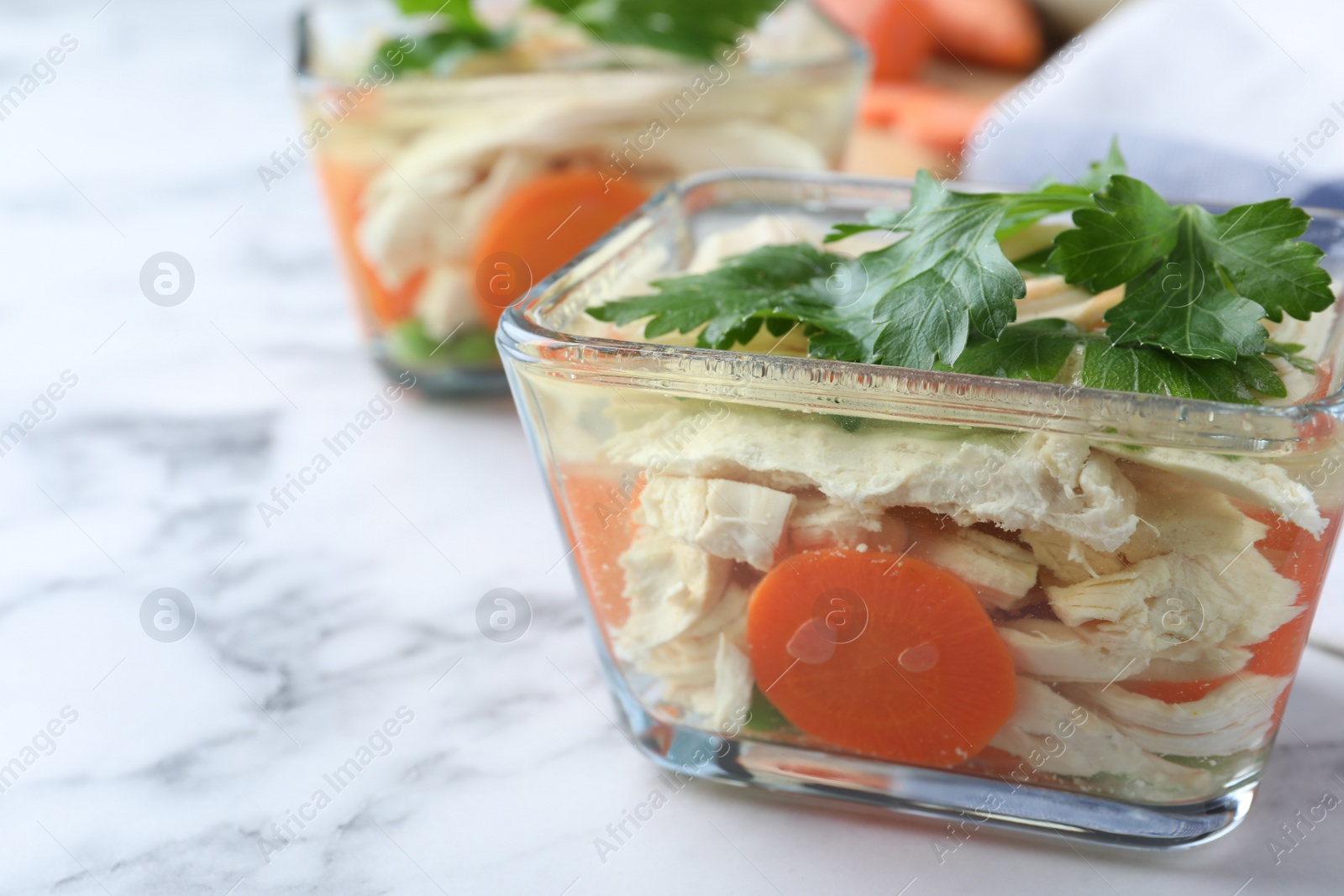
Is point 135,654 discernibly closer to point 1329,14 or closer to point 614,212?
point 614,212

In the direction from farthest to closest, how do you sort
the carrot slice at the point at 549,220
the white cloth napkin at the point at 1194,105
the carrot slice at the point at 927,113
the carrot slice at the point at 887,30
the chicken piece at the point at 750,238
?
the carrot slice at the point at 887,30
the carrot slice at the point at 927,113
the white cloth napkin at the point at 1194,105
the carrot slice at the point at 549,220
the chicken piece at the point at 750,238

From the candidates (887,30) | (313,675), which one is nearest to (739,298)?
(313,675)

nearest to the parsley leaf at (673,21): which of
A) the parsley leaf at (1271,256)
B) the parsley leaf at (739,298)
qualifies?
the parsley leaf at (739,298)

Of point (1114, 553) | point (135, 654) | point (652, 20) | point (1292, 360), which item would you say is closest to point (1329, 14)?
point (652, 20)

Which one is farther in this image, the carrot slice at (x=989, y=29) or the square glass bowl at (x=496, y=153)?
the carrot slice at (x=989, y=29)

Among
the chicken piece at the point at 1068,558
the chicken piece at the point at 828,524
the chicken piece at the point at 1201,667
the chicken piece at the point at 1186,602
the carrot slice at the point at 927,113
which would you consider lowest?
the carrot slice at the point at 927,113

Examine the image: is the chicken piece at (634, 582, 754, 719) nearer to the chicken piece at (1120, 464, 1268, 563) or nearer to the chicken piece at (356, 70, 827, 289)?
the chicken piece at (1120, 464, 1268, 563)

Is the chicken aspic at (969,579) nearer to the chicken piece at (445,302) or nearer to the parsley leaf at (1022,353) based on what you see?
the parsley leaf at (1022,353)
